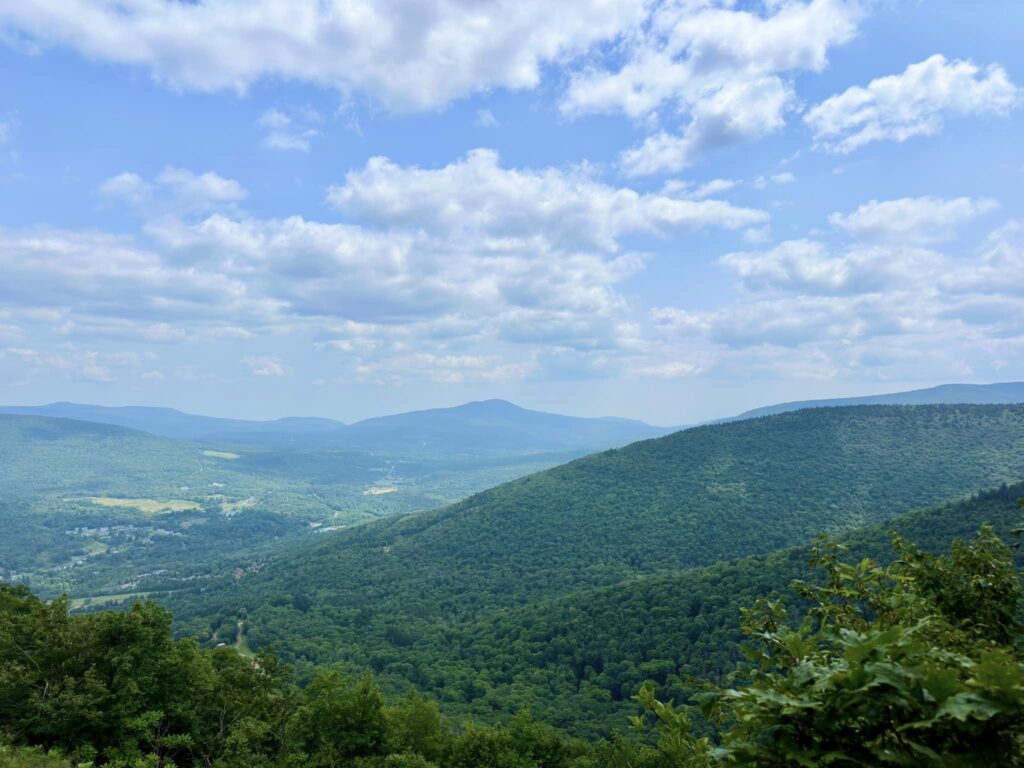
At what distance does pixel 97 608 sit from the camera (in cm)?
12269

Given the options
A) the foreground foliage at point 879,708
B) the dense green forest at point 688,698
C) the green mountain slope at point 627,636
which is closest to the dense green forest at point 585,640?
the green mountain slope at point 627,636

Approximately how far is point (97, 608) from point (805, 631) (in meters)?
158

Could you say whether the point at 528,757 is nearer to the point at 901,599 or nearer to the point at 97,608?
the point at 901,599

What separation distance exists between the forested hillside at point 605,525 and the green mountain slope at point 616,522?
0.44 meters

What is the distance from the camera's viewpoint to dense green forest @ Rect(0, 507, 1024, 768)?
305 cm

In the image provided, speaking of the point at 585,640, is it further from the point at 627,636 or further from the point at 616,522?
the point at 616,522

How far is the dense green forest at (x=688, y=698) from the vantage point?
3.05 metres

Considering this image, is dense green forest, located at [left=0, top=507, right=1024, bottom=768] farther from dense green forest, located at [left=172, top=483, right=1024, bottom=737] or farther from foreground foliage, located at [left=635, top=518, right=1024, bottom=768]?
dense green forest, located at [left=172, top=483, right=1024, bottom=737]

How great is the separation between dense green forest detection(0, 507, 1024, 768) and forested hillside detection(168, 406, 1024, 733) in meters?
55.9

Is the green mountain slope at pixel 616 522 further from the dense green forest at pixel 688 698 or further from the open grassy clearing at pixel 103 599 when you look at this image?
the dense green forest at pixel 688 698

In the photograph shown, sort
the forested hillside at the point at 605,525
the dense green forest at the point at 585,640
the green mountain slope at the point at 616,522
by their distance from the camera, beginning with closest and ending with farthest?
1. the dense green forest at the point at 585,640
2. the forested hillside at the point at 605,525
3. the green mountain slope at the point at 616,522

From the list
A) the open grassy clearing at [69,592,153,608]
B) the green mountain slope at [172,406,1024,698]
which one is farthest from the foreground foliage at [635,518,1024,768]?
the open grassy clearing at [69,592,153,608]

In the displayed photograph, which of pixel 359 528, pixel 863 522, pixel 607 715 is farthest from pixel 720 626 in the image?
pixel 359 528

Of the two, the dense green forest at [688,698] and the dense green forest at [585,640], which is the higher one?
the dense green forest at [688,698]
